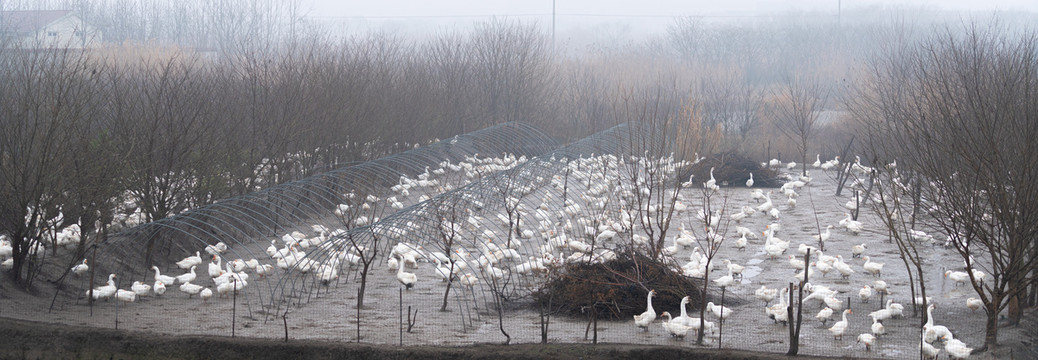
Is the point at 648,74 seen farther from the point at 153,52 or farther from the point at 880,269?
the point at 880,269

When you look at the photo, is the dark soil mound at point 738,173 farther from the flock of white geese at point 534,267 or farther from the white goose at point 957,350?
the white goose at point 957,350

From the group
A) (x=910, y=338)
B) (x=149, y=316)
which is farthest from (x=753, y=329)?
(x=149, y=316)

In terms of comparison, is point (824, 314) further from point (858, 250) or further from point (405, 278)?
point (405, 278)

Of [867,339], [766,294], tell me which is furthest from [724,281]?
[867,339]

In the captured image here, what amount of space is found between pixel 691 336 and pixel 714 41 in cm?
7135

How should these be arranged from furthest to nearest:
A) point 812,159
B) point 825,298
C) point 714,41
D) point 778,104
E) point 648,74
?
point 714,41, point 648,74, point 778,104, point 812,159, point 825,298

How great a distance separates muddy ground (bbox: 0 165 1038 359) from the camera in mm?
9266

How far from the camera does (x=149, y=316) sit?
10.6 meters

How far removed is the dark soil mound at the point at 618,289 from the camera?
10711 millimetres

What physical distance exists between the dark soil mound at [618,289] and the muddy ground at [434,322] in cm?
18

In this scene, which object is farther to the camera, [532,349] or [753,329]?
[753,329]

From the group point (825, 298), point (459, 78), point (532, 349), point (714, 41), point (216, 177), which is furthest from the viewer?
point (714, 41)

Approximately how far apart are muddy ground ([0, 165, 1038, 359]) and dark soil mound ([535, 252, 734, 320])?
178 mm

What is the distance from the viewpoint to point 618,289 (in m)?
10.8
